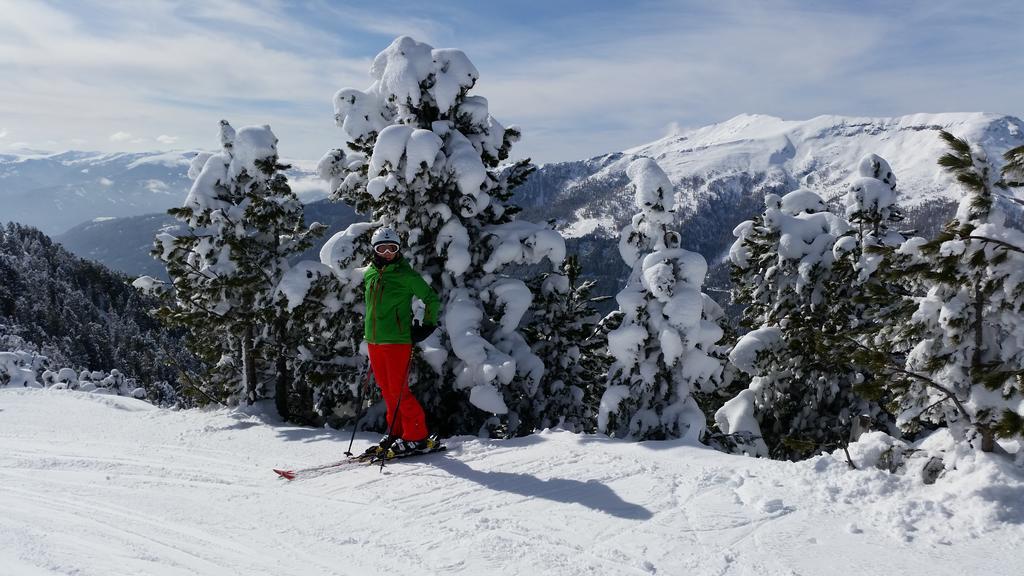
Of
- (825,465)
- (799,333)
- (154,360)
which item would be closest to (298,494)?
(825,465)

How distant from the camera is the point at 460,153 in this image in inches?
431

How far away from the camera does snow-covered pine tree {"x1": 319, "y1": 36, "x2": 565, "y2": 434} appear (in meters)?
10.8

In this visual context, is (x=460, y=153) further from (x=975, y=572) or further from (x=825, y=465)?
(x=975, y=572)

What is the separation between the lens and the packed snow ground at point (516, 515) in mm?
4574

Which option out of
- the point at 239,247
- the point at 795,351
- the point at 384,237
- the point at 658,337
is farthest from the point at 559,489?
the point at 795,351

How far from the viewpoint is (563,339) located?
15.0 metres

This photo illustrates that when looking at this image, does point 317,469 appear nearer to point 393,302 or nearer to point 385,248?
point 393,302

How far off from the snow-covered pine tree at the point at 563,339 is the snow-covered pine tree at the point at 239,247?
548 cm

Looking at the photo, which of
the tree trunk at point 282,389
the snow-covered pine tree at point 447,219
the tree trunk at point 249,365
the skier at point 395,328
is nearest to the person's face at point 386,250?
the skier at point 395,328

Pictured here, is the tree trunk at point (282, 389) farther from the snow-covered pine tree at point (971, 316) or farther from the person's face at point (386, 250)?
the snow-covered pine tree at point (971, 316)

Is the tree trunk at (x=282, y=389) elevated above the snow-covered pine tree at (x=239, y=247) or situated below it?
below

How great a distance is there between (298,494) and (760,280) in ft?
46.3

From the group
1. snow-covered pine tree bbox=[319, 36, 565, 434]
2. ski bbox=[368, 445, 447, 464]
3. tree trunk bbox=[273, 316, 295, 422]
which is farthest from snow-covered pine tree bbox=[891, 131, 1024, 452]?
tree trunk bbox=[273, 316, 295, 422]

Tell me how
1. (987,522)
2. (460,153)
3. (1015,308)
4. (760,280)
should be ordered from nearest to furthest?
(987,522) → (1015,308) → (460,153) → (760,280)
